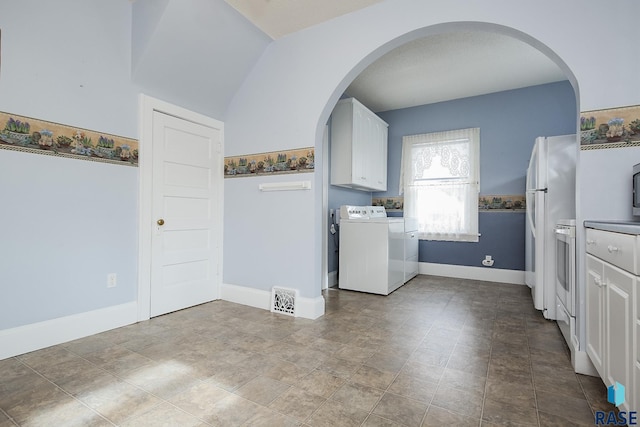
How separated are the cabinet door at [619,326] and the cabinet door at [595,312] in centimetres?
7

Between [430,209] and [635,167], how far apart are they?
3009 millimetres

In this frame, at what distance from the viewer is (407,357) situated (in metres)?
2.00

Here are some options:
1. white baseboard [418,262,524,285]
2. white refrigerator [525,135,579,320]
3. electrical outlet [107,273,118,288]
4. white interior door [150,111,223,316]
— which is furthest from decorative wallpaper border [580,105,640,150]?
electrical outlet [107,273,118,288]

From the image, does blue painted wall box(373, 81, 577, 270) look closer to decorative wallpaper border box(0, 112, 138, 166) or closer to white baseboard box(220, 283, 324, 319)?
white baseboard box(220, 283, 324, 319)

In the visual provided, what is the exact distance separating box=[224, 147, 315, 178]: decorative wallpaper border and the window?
249 cm

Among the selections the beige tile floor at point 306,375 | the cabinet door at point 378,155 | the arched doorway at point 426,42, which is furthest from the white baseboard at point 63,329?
the cabinet door at point 378,155

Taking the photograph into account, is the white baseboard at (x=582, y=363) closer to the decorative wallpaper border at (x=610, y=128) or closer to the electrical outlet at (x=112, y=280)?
the decorative wallpaper border at (x=610, y=128)

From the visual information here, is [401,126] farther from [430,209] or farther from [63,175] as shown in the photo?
[63,175]

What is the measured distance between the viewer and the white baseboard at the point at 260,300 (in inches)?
108

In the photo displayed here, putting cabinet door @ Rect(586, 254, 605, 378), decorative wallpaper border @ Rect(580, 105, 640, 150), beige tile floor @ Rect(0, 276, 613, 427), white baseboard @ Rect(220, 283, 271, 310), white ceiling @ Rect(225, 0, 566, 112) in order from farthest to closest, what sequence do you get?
white baseboard @ Rect(220, 283, 271, 310), white ceiling @ Rect(225, 0, 566, 112), decorative wallpaper border @ Rect(580, 105, 640, 150), cabinet door @ Rect(586, 254, 605, 378), beige tile floor @ Rect(0, 276, 613, 427)

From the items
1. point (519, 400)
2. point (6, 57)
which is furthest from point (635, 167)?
point (6, 57)

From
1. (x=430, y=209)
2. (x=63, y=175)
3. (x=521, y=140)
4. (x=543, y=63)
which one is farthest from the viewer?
(x=430, y=209)

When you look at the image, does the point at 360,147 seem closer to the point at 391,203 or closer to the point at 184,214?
the point at 391,203

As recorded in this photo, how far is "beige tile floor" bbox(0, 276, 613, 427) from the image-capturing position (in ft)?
4.60
